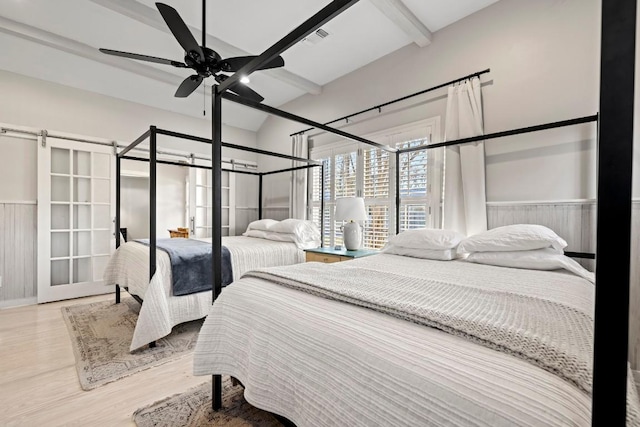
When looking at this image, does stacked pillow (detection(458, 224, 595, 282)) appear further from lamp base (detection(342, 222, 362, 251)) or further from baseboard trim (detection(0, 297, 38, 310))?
baseboard trim (detection(0, 297, 38, 310))

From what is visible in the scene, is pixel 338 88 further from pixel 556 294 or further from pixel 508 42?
pixel 556 294

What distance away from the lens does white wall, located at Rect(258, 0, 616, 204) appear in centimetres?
218

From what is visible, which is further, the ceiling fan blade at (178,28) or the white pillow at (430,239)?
the white pillow at (430,239)

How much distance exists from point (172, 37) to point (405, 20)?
2.46m

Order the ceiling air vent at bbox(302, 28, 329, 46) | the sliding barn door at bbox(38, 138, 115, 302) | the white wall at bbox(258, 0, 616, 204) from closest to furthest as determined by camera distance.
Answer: the white wall at bbox(258, 0, 616, 204) → the ceiling air vent at bbox(302, 28, 329, 46) → the sliding barn door at bbox(38, 138, 115, 302)

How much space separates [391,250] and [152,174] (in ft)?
6.70

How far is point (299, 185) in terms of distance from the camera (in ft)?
14.8

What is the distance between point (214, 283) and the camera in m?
1.53

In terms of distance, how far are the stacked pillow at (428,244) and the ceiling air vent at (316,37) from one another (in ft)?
7.61

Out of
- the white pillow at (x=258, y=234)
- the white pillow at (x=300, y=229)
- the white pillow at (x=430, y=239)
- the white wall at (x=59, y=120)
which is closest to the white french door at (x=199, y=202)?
the white wall at (x=59, y=120)

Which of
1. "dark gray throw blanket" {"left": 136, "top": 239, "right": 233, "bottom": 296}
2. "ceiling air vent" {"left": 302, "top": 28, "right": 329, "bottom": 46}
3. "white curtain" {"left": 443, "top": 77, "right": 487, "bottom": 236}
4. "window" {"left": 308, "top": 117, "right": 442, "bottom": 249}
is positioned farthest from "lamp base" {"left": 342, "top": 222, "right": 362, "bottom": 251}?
"ceiling air vent" {"left": 302, "top": 28, "right": 329, "bottom": 46}

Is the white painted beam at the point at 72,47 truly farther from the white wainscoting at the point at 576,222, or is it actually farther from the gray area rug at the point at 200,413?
the white wainscoting at the point at 576,222

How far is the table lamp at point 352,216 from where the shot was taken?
10.5 ft

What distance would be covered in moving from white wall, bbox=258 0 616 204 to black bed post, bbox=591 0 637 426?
2105 mm
